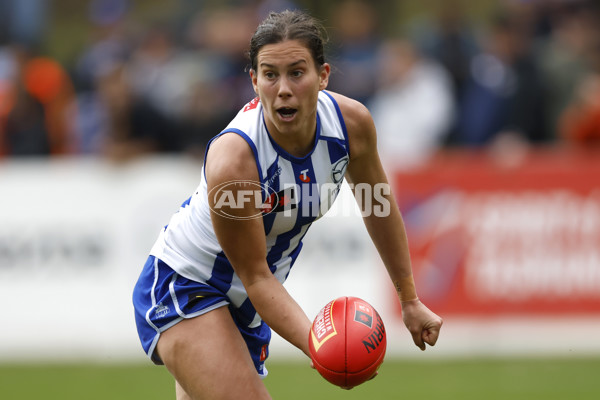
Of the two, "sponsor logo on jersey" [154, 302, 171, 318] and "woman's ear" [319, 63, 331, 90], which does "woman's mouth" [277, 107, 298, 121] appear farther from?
"sponsor logo on jersey" [154, 302, 171, 318]

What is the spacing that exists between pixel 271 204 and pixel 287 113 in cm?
42

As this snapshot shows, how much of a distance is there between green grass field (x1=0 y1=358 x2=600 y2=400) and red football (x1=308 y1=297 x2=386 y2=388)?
3.71 m

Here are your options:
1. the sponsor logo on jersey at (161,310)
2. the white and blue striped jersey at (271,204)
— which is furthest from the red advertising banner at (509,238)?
the sponsor logo on jersey at (161,310)

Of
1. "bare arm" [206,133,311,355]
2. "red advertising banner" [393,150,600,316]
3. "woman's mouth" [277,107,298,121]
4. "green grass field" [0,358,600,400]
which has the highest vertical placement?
"woman's mouth" [277,107,298,121]

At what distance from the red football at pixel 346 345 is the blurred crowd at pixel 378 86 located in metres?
5.60

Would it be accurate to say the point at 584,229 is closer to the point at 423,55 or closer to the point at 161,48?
the point at 423,55

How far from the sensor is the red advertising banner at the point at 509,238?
931cm

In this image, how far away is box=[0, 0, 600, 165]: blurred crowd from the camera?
1016 cm

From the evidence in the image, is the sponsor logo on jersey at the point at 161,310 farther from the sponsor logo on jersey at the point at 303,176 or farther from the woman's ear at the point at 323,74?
the woman's ear at the point at 323,74

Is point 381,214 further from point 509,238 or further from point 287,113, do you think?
point 509,238

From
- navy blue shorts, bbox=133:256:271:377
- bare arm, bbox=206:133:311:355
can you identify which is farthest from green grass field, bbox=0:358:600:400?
bare arm, bbox=206:133:311:355

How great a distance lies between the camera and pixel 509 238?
9.31 metres

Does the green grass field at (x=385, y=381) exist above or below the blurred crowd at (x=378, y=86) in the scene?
below

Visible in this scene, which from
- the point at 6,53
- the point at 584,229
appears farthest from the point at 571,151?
the point at 6,53
